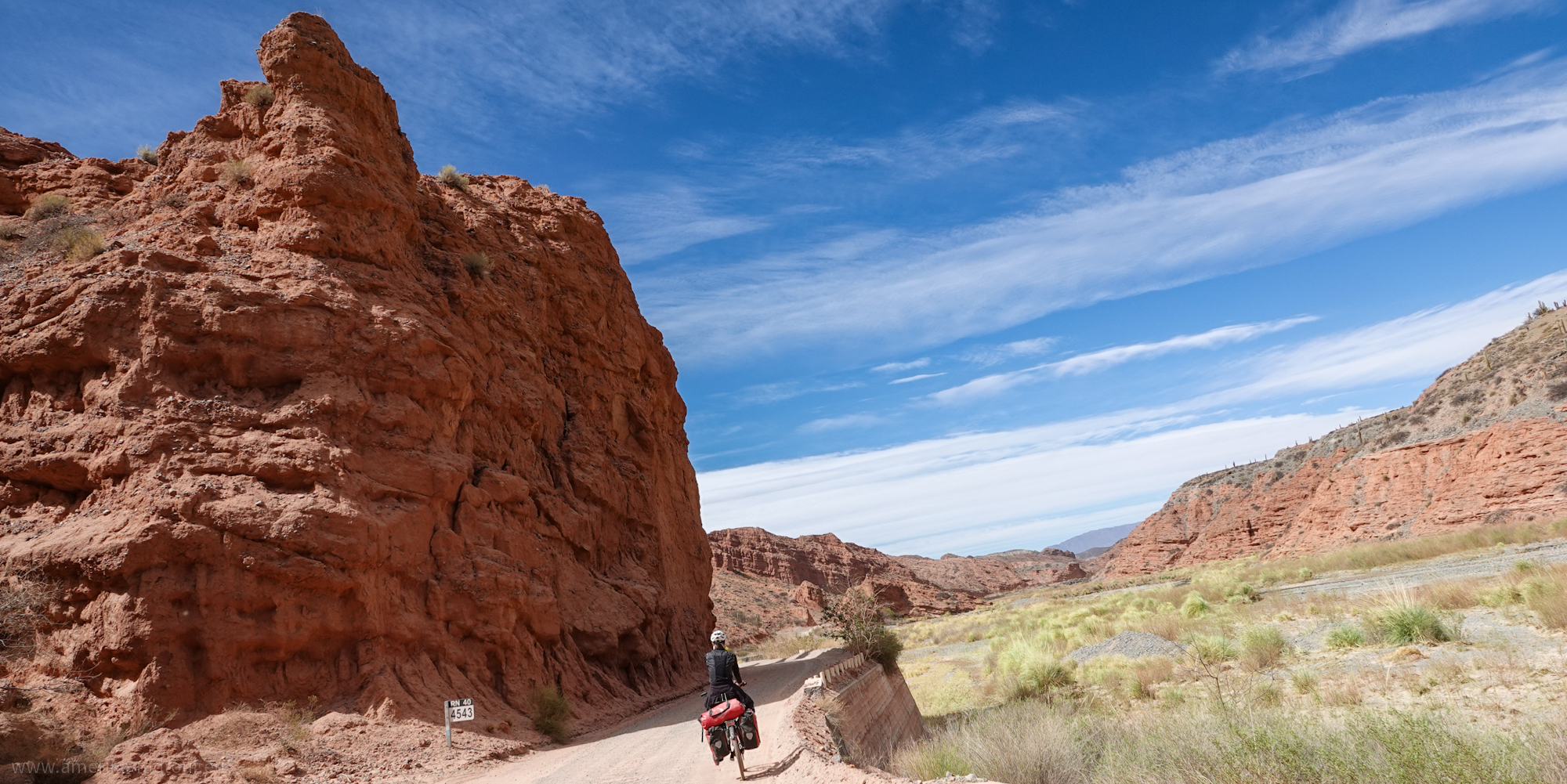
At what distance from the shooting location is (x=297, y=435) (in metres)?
12.1

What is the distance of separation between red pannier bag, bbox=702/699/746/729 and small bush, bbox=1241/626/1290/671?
40.6ft

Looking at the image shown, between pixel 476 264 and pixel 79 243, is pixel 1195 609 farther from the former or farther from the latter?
pixel 79 243

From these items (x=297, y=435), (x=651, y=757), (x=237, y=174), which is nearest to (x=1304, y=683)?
(x=651, y=757)

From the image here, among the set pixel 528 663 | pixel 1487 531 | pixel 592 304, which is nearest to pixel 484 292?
pixel 592 304

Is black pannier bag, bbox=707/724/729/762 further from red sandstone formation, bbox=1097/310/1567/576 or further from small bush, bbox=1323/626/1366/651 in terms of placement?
red sandstone formation, bbox=1097/310/1567/576

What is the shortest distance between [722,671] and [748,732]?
84 centimetres

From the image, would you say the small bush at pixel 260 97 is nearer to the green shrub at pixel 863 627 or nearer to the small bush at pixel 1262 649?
the green shrub at pixel 863 627

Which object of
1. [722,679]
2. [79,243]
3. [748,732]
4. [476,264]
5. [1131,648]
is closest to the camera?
[748,732]

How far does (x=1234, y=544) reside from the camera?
63.9 m

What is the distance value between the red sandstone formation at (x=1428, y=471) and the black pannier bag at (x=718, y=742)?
4212 cm

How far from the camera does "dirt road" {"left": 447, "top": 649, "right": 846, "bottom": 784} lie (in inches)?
352

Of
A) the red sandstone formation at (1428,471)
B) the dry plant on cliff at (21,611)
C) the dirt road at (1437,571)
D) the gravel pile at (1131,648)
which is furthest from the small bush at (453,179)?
the red sandstone formation at (1428,471)

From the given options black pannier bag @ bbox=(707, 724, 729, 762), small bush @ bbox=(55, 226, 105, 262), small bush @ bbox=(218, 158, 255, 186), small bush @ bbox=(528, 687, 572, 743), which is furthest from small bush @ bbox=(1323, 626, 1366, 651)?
small bush @ bbox=(55, 226, 105, 262)

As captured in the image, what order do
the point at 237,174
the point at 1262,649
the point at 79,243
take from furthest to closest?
the point at 1262,649 → the point at 237,174 → the point at 79,243
